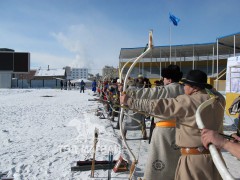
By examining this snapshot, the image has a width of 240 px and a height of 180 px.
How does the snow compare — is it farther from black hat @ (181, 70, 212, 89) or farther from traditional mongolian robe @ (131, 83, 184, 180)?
black hat @ (181, 70, 212, 89)

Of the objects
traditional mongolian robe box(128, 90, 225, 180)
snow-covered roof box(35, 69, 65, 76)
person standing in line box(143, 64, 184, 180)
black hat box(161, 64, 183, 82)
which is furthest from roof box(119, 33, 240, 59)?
snow-covered roof box(35, 69, 65, 76)

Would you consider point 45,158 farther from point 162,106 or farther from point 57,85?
point 57,85

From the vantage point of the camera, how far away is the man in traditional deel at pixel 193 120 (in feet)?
8.05

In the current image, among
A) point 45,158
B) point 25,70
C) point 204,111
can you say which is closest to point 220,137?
point 204,111

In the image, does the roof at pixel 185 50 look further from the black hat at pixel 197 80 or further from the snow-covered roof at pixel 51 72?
the snow-covered roof at pixel 51 72

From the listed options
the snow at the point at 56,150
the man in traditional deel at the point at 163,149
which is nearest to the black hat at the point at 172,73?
the man in traditional deel at the point at 163,149

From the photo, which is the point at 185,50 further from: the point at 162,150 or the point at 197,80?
the point at 197,80

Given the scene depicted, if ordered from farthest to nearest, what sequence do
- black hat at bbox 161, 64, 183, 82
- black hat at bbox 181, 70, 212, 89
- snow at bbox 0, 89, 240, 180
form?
snow at bbox 0, 89, 240, 180
black hat at bbox 161, 64, 183, 82
black hat at bbox 181, 70, 212, 89

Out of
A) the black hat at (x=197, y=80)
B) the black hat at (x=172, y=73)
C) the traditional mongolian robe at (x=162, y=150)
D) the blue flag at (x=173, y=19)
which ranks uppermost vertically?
the blue flag at (x=173, y=19)

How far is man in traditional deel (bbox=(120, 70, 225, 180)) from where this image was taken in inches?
96.7

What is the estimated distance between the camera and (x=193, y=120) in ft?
8.13

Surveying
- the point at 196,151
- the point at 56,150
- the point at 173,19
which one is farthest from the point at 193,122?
the point at 173,19

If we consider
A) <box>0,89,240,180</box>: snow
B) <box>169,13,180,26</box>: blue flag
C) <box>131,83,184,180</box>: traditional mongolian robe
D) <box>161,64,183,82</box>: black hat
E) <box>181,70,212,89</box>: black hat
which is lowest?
<box>0,89,240,180</box>: snow

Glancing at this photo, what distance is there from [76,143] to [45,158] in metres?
1.24
